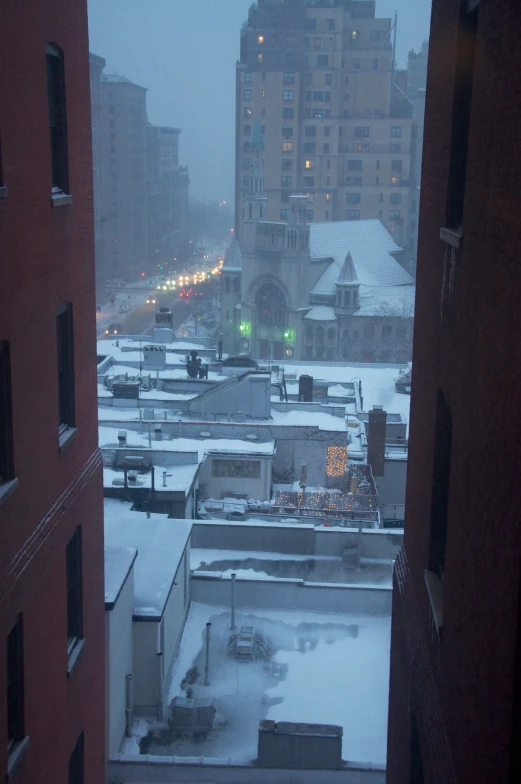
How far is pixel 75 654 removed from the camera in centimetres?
998

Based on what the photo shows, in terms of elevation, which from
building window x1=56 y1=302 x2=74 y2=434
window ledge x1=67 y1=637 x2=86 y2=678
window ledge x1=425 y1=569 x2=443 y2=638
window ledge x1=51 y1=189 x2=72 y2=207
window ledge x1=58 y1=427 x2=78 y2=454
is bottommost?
window ledge x1=67 y1=637 x2=86 y2=678

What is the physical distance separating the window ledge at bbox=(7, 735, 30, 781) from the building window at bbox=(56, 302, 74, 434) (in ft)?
10.2

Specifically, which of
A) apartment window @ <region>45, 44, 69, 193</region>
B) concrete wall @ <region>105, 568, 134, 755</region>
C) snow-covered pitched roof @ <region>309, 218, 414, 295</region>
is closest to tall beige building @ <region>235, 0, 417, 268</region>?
snow-covered pitched roof @ <region>309, 218, 414, 295</region>

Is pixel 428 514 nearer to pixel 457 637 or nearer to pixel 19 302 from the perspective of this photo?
pixel 457 637

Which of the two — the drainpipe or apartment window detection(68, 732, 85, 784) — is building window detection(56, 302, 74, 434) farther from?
the drainpipe

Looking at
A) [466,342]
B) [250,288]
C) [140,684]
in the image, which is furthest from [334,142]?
[466,342]

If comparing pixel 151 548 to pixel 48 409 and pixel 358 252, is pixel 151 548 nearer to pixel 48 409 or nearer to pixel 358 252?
pixel 48 409

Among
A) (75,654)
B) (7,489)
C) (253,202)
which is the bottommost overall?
Answer: (75,654)

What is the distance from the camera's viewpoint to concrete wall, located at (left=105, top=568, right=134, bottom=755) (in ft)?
45.8

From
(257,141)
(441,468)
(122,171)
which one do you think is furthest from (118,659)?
(122,171)

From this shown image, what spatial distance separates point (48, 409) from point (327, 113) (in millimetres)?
109706

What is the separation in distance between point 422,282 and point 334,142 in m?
109

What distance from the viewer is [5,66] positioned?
22.6 ft

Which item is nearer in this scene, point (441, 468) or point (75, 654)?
point (441, 468)
